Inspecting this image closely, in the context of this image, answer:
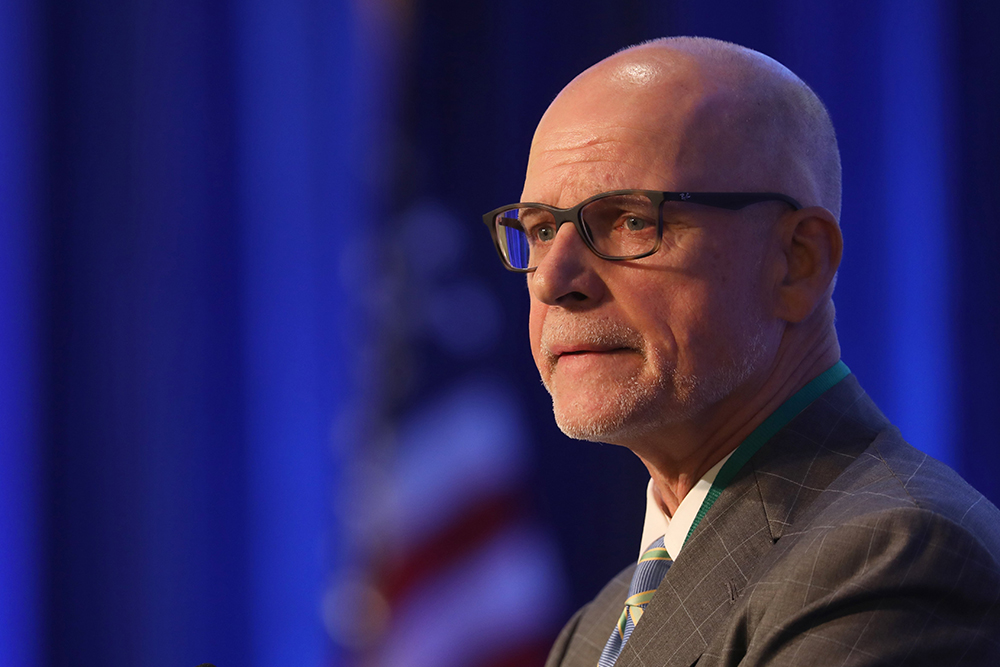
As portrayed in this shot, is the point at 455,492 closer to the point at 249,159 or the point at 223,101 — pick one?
the point at 249,159

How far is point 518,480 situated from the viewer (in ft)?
7.75

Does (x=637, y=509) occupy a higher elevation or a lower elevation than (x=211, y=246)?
lower

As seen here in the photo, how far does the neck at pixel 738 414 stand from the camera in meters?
1.23

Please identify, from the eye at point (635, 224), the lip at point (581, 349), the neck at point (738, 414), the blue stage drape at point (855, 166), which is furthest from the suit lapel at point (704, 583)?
the blue stage drape at point (855, 166)

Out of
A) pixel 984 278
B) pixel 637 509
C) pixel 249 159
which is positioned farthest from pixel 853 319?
pixel 249 159

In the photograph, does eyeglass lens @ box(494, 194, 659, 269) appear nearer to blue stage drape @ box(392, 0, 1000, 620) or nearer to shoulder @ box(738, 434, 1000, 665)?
shoulder @ box(738, 434, 1000, 665)

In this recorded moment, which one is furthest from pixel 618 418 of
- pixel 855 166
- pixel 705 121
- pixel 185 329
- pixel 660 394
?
pixel 185 329

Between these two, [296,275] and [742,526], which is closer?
[742,526]

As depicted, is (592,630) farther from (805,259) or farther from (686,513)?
(805,259)

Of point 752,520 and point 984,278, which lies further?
point 984,278

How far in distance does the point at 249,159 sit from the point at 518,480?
1075 millimetres

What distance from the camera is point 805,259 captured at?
4.12ft

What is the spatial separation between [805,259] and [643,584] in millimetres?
479

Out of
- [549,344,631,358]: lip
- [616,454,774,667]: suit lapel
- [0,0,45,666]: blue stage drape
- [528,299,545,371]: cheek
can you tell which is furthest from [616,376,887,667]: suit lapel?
[0,0,45,666]: blue stage drape
